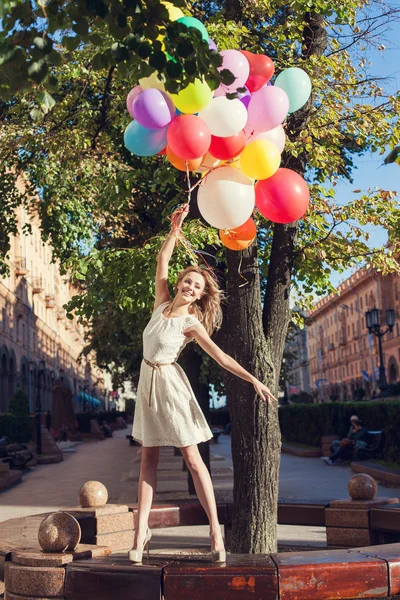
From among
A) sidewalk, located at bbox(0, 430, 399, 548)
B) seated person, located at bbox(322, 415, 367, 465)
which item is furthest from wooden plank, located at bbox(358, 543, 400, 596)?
seated person, located at bbox(322, 415, 367, 465)

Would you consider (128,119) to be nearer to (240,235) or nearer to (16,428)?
(240,235)

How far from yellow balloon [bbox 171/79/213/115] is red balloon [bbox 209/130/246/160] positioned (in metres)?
0.33

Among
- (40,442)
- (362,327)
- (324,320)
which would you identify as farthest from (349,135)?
(324,320)

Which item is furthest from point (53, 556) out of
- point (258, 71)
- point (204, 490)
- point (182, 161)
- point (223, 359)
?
point (258, 71)

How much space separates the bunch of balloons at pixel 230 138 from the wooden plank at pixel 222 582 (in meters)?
2.10

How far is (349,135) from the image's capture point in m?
8.23

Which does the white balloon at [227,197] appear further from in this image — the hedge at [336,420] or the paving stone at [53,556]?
the hedge at [336,420]

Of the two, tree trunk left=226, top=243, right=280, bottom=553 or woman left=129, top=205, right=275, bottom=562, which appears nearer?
woman left=129, top=205, right=275, bottom=562

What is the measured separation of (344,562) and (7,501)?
1137 centimetres

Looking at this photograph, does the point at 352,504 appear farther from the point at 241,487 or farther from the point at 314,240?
the point at 314,240

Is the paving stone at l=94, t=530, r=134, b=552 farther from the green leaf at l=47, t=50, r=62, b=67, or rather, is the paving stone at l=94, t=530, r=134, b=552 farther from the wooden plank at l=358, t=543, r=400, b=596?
the green leaf at l=47, t=50, r=62, b=67

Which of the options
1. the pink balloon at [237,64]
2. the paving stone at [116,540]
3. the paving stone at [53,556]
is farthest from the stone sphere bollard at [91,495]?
the pink balloon at [237,64]

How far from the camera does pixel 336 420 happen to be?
24.1 m

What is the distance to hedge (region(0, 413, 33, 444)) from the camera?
26.9 m
